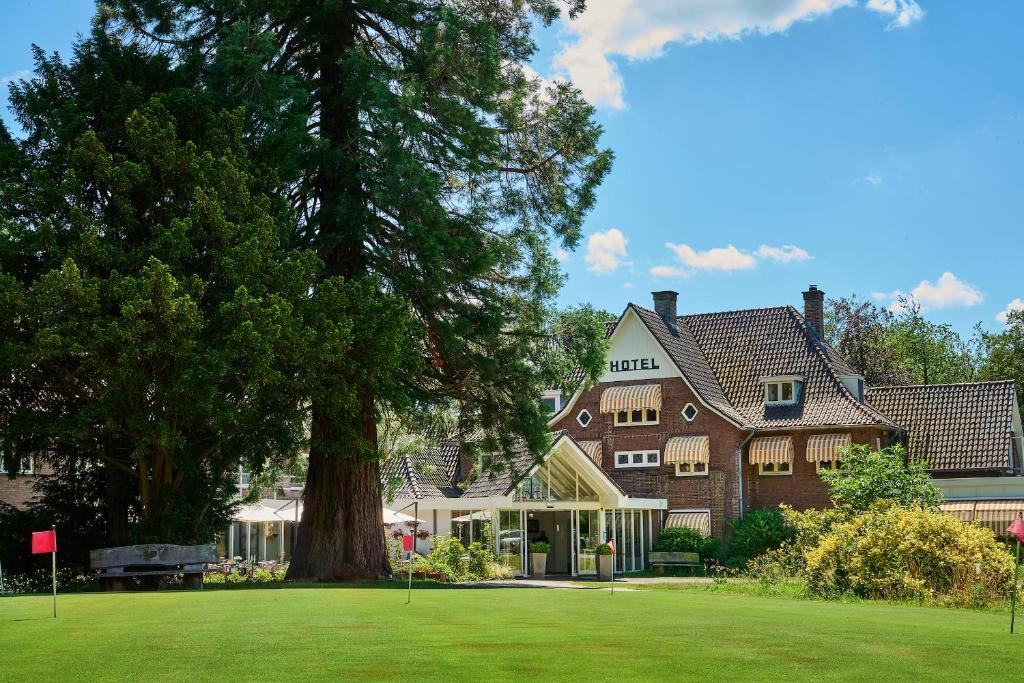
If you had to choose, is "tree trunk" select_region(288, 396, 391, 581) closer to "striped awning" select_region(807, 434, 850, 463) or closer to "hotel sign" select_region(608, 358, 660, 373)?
"hotel sign" select_region(608, 358, 660, 373)

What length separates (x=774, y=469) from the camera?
51.0 metres

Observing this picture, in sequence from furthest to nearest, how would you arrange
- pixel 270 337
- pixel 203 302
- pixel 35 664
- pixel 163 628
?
pixel 203 302 < pixel 270 337 < pixel 163 628 < pixel 35 664

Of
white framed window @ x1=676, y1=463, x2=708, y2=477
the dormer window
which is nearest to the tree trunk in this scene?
white framed window @ x1=676, y1=463, x2=708, y2=477

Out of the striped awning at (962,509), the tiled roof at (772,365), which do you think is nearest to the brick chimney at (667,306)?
the tiled roof at (772,365)

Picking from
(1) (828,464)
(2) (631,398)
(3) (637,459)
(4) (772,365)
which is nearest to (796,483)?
(1) (828,464)

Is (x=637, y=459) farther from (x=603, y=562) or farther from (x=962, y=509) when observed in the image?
(x=962, y=509)

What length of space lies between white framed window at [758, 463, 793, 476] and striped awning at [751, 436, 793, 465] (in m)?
0.37

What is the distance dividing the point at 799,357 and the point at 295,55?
30.8 m

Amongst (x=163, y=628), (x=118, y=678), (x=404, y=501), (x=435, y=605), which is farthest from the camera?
(x=404, y=501)

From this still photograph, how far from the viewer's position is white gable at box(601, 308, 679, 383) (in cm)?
5206

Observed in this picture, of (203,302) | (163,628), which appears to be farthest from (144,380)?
(163,628)

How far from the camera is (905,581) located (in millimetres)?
25156

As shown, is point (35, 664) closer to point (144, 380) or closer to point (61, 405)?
point (144, 380)

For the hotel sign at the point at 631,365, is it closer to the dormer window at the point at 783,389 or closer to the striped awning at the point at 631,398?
the striped awning at the point at 631,398
